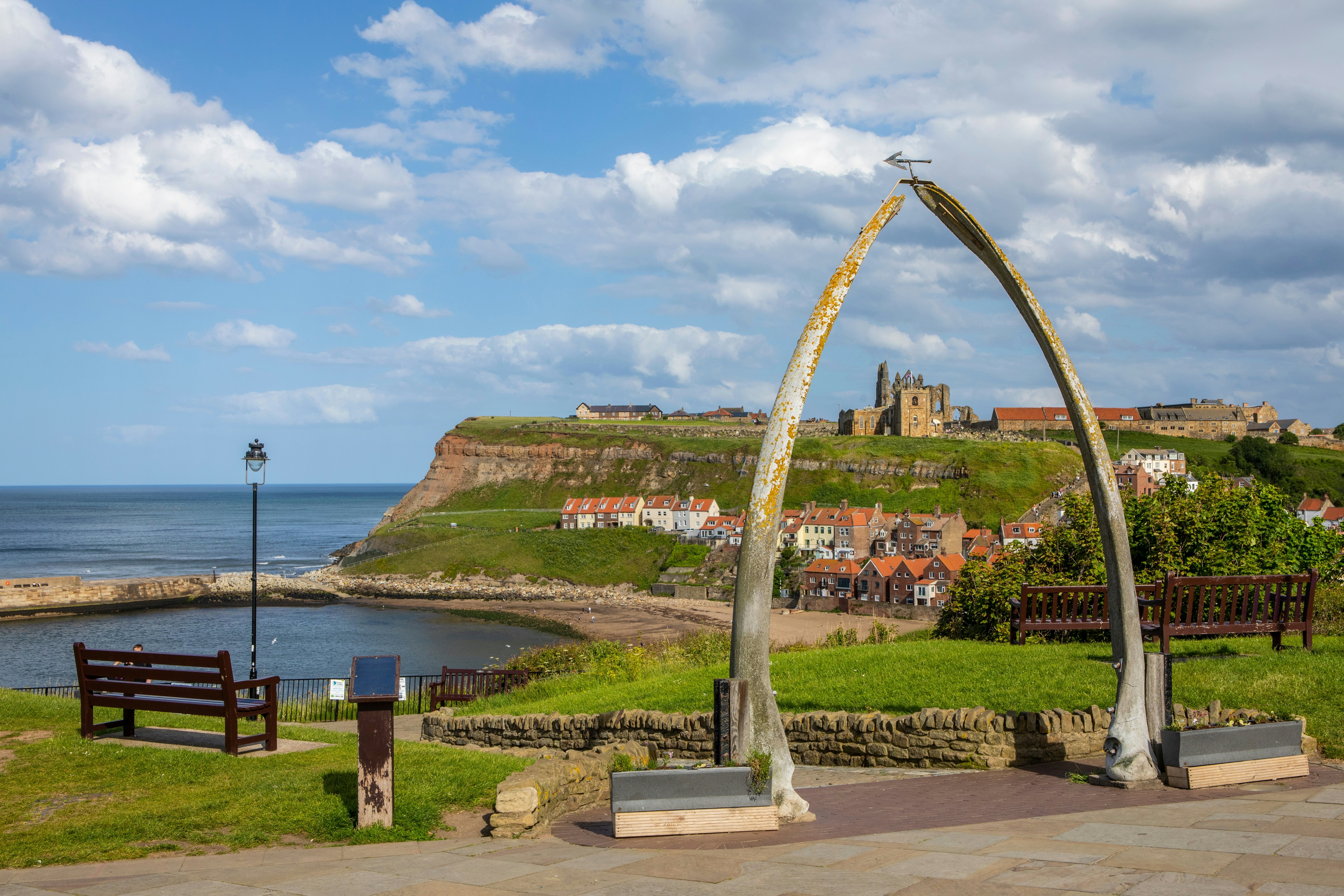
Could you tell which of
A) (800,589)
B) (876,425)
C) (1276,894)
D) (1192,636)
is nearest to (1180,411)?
→ (876,425)

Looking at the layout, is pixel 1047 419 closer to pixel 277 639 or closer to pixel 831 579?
pixel 831 579

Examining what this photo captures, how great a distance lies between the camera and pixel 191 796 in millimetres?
7875

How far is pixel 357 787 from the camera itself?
7340 millimetres

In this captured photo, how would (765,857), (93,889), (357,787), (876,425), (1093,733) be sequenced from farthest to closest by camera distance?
(876,425) → (1093,733) → (357,787) → (765,857) → (93,889)

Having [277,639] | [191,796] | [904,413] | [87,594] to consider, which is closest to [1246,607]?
[191,796]

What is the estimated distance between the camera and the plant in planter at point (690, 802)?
23.0 feet

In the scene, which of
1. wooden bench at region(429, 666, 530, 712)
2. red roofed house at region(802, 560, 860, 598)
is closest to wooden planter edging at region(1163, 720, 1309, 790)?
wooden bench at region(429, 666, 530, 712)

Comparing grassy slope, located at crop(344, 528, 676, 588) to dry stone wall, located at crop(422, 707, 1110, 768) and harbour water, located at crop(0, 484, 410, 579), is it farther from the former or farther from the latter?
dry stone wall, located at crop(422, 707, 1110, 768)

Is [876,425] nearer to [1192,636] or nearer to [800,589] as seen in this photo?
[800,589]

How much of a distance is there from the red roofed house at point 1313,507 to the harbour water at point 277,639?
232 feet

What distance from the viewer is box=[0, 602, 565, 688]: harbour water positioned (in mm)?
49281

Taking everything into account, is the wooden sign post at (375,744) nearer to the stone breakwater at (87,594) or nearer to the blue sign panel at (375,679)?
the blue sign panel at (375,679)

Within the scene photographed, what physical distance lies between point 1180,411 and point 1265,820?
180168mm

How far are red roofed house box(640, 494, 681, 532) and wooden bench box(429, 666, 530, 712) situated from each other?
89841mm
